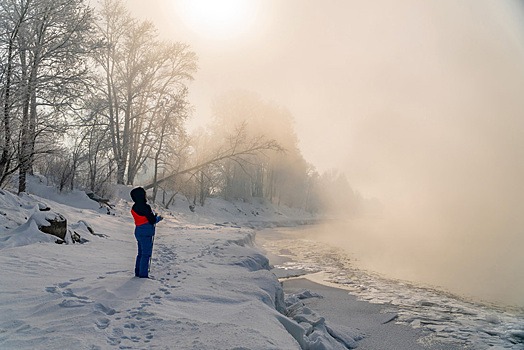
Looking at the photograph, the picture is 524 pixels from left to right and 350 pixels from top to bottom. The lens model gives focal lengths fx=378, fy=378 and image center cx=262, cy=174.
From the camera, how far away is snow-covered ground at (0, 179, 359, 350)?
3602 millimetres

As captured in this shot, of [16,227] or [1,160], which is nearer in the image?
[16,227]

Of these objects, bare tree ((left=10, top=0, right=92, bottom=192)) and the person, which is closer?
the person

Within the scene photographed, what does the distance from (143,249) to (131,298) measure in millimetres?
1197

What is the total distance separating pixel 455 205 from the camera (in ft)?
Result: 196

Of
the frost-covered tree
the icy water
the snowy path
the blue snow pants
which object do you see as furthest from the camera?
the frost-covered tree

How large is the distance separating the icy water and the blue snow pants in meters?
4.69

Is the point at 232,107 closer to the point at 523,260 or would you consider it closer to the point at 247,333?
the point at 523,260

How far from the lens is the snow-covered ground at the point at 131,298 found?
142 inches

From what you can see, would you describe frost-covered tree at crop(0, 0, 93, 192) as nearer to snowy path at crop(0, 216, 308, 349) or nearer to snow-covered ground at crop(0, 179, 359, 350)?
snow-covered ground at crop(0, 179, 359, 350)

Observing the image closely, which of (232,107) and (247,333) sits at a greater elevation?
(232,107)

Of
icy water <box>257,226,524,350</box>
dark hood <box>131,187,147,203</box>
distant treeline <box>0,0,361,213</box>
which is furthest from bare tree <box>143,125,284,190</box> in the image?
dark hood <box>131,187,147,203</box>

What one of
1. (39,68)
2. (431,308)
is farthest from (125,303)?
(39,68)

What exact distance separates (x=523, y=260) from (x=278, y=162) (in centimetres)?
3504

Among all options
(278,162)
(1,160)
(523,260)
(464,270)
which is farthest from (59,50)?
(278,162)
